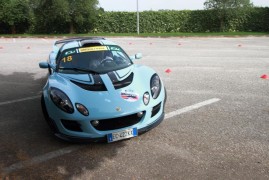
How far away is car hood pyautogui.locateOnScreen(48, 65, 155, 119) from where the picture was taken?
12.2 feet

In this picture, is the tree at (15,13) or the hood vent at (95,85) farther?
the tree at (15,13)

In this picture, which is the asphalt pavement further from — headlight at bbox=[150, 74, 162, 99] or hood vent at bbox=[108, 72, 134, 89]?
hood vent at bbox=[108, 72, 134, 89]

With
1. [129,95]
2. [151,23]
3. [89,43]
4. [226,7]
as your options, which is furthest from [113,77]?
[226,7]

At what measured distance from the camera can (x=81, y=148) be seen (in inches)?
154

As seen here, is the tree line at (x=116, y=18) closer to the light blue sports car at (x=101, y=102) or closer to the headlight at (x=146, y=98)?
the light blue sports car at (x=101, y=102)

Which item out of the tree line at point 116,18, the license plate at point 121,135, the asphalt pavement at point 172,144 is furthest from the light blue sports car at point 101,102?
the tree line at point 116,18

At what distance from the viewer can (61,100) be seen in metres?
3.92

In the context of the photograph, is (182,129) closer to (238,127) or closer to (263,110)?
(238,127)

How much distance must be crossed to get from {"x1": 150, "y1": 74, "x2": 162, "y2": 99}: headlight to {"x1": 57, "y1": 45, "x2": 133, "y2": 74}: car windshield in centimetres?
63

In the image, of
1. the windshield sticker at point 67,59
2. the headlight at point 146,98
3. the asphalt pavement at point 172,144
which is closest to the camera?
the asphalt pavement at point 172,144

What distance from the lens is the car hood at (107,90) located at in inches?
147

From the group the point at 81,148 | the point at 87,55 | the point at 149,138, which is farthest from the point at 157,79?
the point at 81,148

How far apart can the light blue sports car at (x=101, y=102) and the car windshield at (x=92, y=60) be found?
0.06 feet

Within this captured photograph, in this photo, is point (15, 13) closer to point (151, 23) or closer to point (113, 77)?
point (151, 23)
